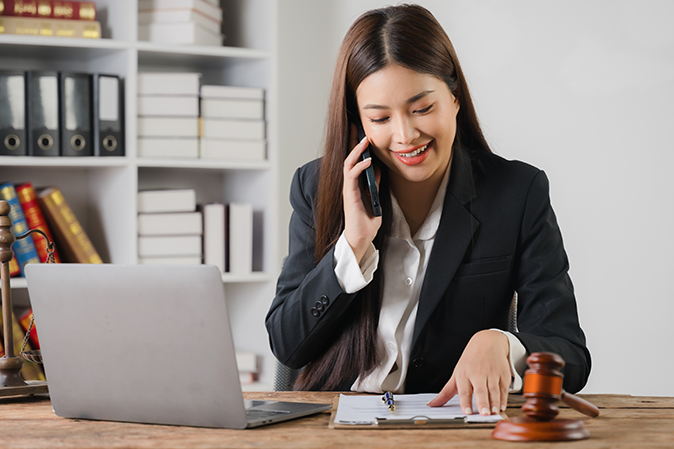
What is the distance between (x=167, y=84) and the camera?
88.6 inches

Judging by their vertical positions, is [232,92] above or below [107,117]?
above

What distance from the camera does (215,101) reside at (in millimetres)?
2320

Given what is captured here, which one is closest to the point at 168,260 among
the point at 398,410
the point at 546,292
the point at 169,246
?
the point at 169,246

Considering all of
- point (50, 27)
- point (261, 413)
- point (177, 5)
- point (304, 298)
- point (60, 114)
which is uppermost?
point (177, 5)

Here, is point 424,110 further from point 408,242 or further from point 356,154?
point 408,242

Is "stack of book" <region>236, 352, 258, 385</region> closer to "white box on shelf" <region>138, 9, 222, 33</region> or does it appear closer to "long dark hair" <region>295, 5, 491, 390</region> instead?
"long dark hair" <region>295, 5, 491, 390</region>

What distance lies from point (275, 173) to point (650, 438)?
174 centimetres

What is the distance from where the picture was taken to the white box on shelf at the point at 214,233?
2334mm

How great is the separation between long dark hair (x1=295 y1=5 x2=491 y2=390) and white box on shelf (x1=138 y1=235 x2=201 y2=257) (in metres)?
0.98

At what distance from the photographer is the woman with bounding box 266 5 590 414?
1.28 m

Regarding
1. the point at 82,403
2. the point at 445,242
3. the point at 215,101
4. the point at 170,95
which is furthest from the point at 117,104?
the point at 82,403

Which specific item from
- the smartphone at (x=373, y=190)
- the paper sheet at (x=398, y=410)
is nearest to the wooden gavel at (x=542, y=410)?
the paper sheet at (x=398, y=410)

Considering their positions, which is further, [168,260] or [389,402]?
[168,260]

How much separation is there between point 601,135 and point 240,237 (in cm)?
126
